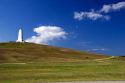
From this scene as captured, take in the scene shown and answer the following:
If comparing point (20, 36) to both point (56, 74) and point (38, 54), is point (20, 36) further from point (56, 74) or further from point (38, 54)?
point (56, 74)

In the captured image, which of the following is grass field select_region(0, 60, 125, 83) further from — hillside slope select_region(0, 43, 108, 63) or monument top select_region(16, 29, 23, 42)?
monument top select_region(16, 29, 23, 42)

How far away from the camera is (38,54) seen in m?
104

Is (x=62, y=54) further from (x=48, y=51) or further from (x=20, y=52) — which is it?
(x=20, y=52)

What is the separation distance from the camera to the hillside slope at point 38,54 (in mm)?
92700

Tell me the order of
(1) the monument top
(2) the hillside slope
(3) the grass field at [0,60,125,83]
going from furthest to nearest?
(1) the monument top, (2) the hillside slope, (3) the grass field at [0,60,125,83]

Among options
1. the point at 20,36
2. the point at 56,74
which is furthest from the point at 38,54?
the point at 56,74

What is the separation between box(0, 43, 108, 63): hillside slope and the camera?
304 ft

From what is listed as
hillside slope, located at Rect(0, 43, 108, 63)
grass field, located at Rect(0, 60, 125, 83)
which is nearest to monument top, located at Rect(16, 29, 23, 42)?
hillside slope, located at Rect(0, 43, 108, 63)

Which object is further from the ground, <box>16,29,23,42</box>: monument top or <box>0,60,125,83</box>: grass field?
<box>16,29,23,42</box>: monument top

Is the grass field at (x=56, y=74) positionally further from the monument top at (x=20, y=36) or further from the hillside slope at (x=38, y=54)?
the monument top at (x=20, y=36)

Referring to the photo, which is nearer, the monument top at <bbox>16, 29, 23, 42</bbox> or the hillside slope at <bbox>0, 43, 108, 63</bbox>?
the hillside slope at <bbox>0, 43, 108, 63</bbox>

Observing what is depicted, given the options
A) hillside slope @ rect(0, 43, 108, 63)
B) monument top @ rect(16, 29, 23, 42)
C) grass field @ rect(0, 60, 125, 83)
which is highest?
monument top @ rect(16, 29, 23, 42)

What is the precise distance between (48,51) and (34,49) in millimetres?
5347

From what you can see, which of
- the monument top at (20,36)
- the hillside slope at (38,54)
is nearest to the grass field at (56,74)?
the hillside slope at (38,54)
